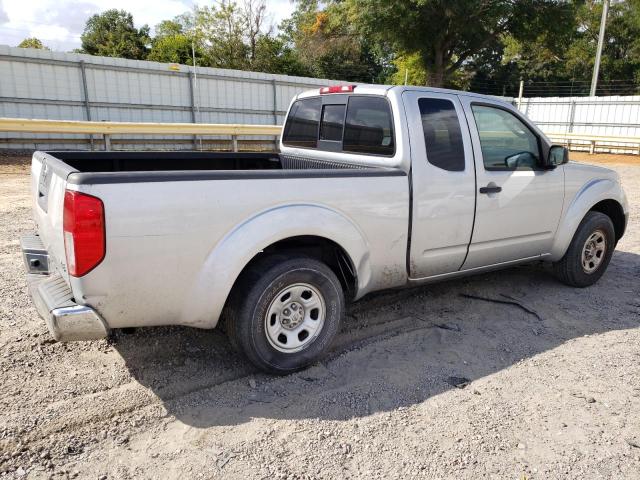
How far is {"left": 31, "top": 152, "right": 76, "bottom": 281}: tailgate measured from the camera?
2789 millimetres

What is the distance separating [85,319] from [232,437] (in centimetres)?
101

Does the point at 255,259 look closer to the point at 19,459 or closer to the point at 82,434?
the point at 82,434

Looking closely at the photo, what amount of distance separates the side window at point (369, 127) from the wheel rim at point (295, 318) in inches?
51.8

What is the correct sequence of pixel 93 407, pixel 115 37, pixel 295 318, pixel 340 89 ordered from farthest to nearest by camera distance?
pixel 115 37 < pixel 340 89 < pixel 295 318 < pixel 93 407

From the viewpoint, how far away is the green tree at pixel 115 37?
158 ft

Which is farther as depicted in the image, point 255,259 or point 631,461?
point 255,259

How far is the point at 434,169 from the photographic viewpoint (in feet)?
12.8

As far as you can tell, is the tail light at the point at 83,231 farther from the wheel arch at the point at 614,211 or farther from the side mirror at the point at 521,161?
the wheel arch at the point at 614,211

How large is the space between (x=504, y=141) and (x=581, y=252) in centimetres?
156

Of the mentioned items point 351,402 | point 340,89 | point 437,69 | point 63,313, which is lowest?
point 351,402

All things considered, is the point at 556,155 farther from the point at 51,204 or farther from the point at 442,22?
the point at 442,22

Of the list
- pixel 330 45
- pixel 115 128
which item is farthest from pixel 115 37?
pixel 115 128

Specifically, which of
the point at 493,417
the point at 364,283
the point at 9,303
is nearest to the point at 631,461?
the point at 493,417

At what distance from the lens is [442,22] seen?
2689 centimetres
